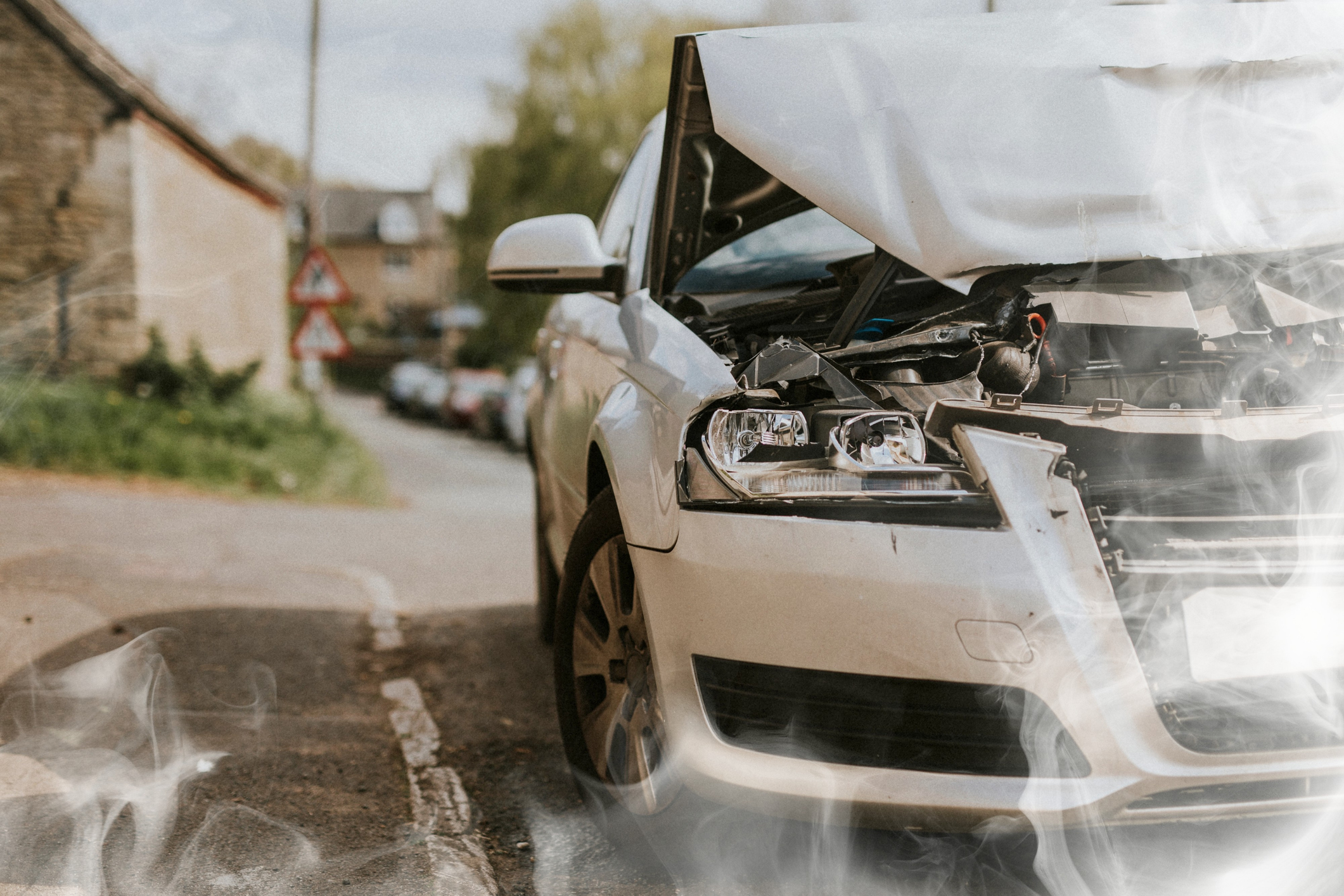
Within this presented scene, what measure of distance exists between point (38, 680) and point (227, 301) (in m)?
17.1

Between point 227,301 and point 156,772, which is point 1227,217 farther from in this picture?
point 227,301

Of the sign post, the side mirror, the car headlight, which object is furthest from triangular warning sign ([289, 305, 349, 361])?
the car headlight

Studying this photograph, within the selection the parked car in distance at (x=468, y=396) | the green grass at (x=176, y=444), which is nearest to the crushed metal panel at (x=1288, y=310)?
the green grass at (x=176, y=444)

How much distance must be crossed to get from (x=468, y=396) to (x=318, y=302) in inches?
809

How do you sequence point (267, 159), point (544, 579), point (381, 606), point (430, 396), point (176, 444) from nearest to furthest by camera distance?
point (544, 579) → point (381, 606) → point (176, 444) → point (267, 159) → point (430, 396)

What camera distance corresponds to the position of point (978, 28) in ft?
10.1

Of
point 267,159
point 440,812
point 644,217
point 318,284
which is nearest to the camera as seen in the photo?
point 440,812

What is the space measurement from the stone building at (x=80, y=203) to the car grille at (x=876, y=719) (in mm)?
12513

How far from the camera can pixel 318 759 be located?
137 inches

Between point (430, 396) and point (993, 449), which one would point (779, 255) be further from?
point (430, 396)

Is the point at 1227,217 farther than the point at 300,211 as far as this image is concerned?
No

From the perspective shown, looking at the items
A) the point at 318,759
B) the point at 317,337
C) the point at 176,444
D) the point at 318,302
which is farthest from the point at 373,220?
the point at 318,759

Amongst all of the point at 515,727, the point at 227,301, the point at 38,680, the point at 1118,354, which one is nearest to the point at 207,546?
the point at 38,680

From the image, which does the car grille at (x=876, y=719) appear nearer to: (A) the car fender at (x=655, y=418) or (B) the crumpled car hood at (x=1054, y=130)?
(A) the car fender at (x=655, y=418)
